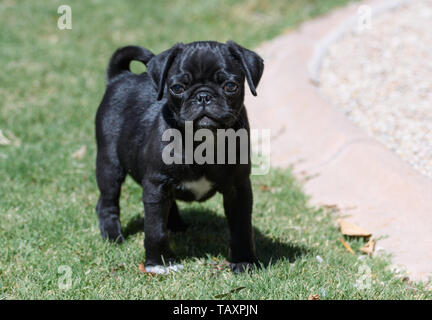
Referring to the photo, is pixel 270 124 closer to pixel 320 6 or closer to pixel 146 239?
pixel 146 239

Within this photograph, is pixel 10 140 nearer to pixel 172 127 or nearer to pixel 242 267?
pixel 172 127

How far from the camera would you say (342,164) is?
5.63m

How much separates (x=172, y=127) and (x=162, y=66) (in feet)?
1.29

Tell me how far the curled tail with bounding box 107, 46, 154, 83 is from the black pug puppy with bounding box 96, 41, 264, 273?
0.01 m

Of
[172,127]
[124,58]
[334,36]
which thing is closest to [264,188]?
[124,58]

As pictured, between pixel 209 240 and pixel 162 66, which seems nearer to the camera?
pixel 162 66

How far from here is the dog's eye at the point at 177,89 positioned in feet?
12.3

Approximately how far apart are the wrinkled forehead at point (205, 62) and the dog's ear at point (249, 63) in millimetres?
80

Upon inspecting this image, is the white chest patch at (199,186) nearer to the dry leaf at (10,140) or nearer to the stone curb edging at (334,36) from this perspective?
the dry leaf at (10,140)

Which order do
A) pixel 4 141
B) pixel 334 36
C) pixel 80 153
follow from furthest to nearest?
pixel 334 36 → pixel 4 141 → pixel 80 153

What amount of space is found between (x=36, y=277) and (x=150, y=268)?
74cm
